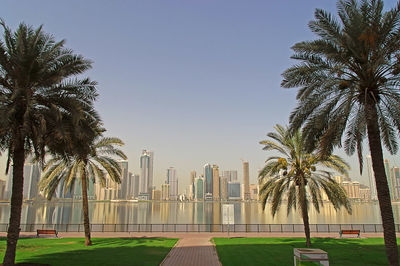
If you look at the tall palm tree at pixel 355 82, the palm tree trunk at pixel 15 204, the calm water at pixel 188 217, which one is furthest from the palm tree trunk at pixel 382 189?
the calm water at pixel 188 217

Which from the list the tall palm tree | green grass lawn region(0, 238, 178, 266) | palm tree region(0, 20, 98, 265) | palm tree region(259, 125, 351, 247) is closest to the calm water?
palm tree region(259, 125, 351, 247)

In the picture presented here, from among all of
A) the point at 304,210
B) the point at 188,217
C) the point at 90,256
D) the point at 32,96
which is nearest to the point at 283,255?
the point at 304,210

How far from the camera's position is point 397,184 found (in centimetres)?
6712

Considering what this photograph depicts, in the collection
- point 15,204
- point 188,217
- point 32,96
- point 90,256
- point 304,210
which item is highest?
point 32,96

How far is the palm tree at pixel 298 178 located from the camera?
19.5 metres

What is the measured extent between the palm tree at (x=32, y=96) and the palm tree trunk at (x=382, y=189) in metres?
11.2

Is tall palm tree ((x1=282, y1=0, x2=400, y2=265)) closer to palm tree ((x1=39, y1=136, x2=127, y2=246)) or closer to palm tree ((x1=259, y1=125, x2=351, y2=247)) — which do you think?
palm tree ((x1=259, y1=125, x2=351, y2=247))

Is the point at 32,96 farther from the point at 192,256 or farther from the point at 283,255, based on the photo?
the point at 283,255

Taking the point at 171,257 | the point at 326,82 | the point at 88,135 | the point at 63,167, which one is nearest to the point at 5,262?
the point at 88,135

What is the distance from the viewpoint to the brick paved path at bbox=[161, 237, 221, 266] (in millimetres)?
14281

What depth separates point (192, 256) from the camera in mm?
16156

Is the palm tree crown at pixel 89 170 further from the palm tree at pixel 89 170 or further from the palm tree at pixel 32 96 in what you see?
the palm tree at pixel 32 96

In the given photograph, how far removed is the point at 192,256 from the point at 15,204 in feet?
29.9

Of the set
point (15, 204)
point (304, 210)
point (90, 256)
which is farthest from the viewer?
point (304, 210)
